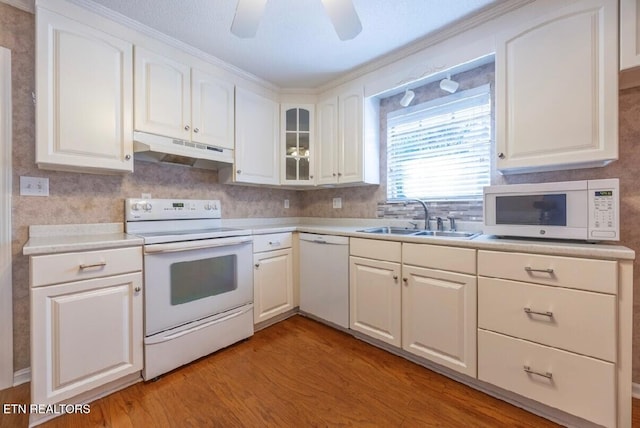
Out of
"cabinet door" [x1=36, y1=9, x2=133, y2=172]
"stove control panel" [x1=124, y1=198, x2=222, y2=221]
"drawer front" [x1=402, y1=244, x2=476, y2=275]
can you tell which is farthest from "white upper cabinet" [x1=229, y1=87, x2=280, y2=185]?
"drawer front" [x1=402, y1=244, x2=476, y2=275]

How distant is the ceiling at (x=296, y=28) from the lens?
174 cm

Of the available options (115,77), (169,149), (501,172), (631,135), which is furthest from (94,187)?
(631,135)

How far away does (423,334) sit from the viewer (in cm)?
180

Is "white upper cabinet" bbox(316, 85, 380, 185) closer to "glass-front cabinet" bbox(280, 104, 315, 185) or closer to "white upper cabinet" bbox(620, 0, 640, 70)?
"glass-front cabinet" bbox(280, 104, 315, 185)

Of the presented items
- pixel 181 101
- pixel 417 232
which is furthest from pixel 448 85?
pixel 181 101

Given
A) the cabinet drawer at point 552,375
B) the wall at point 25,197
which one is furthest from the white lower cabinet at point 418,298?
the wall at point 25,197

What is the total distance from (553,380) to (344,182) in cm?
199

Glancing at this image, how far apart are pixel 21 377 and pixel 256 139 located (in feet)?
7.69

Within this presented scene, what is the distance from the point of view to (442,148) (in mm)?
2330

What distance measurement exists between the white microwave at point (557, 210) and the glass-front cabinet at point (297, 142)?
1.77m

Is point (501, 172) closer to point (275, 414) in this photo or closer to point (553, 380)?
point (553, 380)

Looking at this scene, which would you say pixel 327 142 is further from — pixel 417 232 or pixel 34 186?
pixel 34 186

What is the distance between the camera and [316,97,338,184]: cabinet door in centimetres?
278

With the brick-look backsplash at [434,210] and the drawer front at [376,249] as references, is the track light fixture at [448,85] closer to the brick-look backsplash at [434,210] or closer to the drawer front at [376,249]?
the brick-look backsplash at [434,210]
